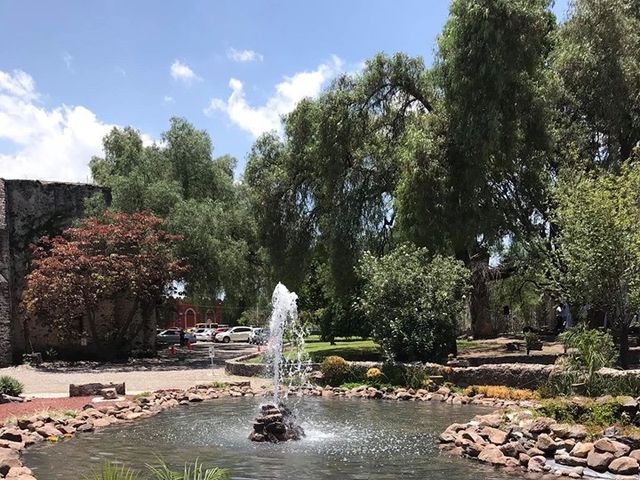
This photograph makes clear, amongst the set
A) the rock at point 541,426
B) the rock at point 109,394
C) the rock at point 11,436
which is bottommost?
the rock at point 541,426

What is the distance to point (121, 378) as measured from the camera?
842 inches

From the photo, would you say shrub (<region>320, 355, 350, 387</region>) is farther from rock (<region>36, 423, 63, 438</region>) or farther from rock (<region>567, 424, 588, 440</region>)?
rock (<region>567, 424, 588, 440</region>)

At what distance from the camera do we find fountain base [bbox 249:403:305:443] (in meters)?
11.0

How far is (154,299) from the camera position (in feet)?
93.1

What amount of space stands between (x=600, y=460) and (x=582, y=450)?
0.43 meters

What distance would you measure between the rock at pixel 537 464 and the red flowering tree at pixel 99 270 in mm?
19067

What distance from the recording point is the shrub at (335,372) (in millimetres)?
18719

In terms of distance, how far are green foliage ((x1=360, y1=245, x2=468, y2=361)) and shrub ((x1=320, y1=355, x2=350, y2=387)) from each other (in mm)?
1238

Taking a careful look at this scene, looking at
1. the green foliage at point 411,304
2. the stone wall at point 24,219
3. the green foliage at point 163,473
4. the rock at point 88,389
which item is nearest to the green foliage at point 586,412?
the green foliage at point 163,473

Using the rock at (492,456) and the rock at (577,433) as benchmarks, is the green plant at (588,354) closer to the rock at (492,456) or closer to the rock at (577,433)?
the rock at (577,433)

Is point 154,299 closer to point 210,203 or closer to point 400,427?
point 210,203

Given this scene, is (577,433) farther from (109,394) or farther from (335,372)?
(109,394)

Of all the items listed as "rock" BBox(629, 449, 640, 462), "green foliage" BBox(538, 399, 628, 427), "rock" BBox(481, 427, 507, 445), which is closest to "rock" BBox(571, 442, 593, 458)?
"rock" BBox(629, 449, 640, 462)

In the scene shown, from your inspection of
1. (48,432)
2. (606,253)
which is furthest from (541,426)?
(48,432)
